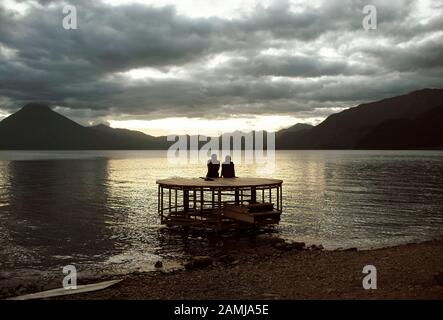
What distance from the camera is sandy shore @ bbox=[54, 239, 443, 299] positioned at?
1191cm

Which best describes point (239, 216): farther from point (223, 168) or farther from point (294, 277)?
point (294, 277)

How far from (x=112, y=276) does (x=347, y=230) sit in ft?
56.8

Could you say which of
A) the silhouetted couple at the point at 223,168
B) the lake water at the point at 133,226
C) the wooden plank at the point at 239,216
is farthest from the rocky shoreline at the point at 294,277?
the silhouetted couple at the point at 223,168

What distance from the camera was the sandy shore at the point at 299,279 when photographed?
11.9 metres

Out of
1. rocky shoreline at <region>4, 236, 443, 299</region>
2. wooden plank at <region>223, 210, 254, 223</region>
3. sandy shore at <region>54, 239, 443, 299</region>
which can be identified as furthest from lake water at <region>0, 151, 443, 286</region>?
sandy shore at <region>54, 239, 443, 299</region>

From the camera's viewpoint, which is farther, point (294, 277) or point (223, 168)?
point (223, 168)

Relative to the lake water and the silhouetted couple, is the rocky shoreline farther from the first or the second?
the silhouetted couple

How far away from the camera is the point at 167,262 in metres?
18.9

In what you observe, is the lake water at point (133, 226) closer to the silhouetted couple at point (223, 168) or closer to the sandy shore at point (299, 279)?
the sandy shore at point (299, 279)

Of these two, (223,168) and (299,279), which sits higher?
(223,168)

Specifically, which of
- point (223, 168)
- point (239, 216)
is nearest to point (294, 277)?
point (239, 216)

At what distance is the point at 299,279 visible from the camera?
13.9 meters
